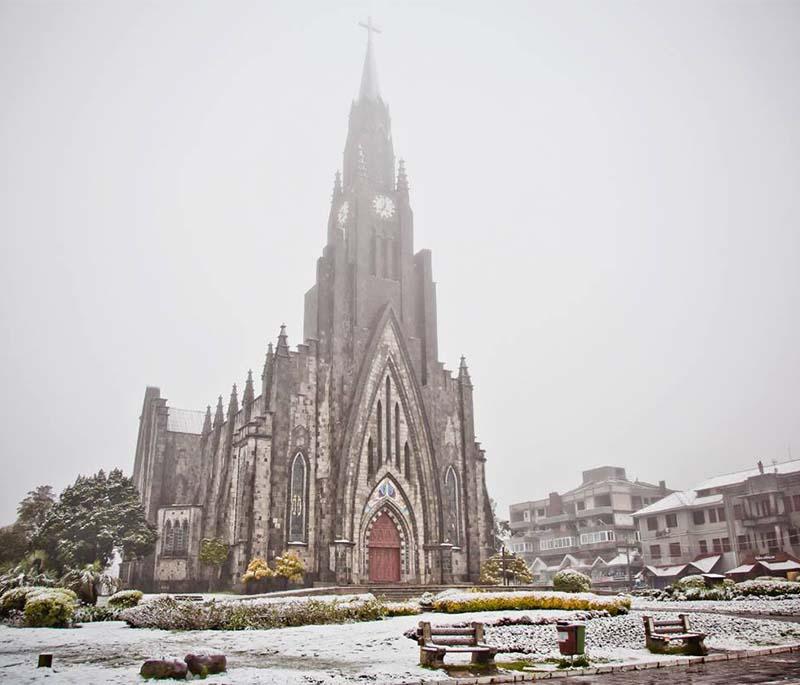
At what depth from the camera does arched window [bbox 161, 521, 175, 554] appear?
50.8 metres

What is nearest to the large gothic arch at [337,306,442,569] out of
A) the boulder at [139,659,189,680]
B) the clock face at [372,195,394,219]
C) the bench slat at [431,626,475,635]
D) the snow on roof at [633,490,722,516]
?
the clock face at [372,195,394,219]

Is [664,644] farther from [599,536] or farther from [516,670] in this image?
[599,536]

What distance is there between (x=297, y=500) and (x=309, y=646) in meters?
25.8

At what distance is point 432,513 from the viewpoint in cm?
4603

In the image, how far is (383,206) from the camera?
53.6 meters

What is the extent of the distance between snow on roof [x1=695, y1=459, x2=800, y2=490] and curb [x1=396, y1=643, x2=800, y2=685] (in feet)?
179

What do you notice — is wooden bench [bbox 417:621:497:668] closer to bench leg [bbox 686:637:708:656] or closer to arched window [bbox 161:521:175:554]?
bench leg [bbox 686:637:708:656]

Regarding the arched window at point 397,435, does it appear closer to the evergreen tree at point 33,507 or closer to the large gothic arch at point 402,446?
the large gothic arch at point 402,446

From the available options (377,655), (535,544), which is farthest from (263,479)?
(535,544)

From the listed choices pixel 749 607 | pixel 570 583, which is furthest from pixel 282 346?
pixel 749 607

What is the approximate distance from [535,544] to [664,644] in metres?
83.9

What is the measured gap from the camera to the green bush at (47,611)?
22.6m

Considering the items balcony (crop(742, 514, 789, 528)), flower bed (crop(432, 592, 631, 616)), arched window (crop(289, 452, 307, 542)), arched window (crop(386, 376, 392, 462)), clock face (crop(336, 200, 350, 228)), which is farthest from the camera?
balcony (crop(742, 514, 789, 528))

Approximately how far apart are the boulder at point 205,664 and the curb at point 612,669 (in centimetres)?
325
